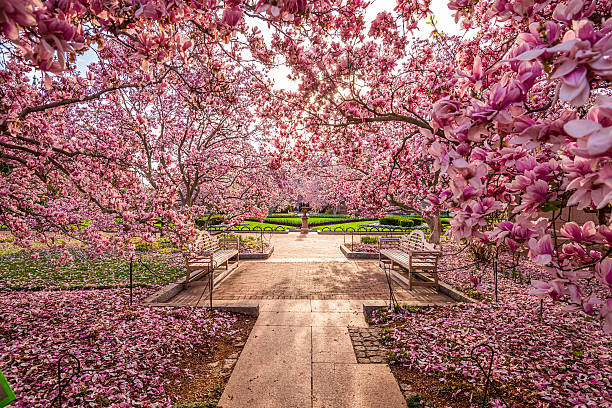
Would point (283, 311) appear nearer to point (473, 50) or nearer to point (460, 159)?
point (460, 159)

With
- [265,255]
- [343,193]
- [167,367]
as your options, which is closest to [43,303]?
[167,367]

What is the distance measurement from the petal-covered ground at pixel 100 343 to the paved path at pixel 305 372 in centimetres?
70

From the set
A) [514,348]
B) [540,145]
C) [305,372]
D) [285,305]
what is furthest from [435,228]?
[540,145]

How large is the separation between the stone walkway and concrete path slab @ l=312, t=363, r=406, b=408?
0.03 feet

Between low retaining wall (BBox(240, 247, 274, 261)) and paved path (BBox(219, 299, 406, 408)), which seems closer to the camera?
paved path (BBox(219, 299, 406, 408))

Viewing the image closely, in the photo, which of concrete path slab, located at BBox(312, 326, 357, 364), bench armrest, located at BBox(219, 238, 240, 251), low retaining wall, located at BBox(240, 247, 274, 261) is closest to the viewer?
concrete path slab, located at BBox(312, 326, 357, 364)

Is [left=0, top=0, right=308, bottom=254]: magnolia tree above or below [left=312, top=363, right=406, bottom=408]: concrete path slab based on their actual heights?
above

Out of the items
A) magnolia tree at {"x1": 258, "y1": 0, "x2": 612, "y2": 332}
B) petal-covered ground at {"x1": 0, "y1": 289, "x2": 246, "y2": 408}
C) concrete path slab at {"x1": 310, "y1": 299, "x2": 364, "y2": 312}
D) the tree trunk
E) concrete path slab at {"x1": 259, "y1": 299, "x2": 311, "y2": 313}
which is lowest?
concrete path slab at {"x1": 310, "y1": 299, "x2": 364, "y2": 312}

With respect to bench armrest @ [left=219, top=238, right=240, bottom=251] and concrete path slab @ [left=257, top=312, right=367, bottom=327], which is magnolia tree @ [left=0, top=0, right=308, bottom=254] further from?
concrete path slab @ [left=257, top=312, right=367, bottom=327]

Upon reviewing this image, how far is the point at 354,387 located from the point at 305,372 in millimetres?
629

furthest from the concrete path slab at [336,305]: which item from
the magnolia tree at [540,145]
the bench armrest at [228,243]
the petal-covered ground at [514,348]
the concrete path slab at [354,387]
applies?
the bench armrest at [228,243]

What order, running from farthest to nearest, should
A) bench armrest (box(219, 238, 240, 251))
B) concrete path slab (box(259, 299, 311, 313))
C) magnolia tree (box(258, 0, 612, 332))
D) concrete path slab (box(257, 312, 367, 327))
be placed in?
bench armrest (box(219, 238, 240, 251))
concrete path slab (box(259, 299, 311, 313))
concrete path slab (box(257, 312, 367, 327))
magnolia tree (box(258, 0, 612, 332))

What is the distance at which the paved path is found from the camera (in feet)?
9.81

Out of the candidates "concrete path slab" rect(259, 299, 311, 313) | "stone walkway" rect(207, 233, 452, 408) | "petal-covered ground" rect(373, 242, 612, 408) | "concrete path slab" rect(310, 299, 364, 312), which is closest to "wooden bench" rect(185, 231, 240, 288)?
"stone walkway" rect(207, 233, 452, 408)
